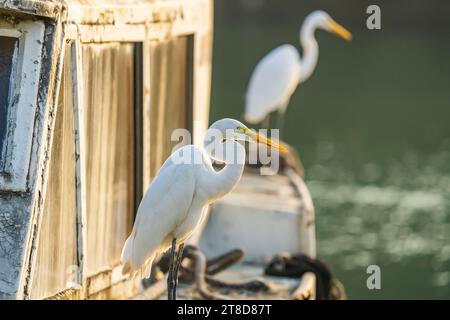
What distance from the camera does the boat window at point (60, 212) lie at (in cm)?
486

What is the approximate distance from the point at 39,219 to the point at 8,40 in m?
0.82

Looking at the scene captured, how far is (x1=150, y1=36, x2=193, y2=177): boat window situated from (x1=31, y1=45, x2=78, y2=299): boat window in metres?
1.43

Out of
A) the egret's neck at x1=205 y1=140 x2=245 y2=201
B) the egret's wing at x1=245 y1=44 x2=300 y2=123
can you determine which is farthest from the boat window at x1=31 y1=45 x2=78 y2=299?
the egret's wing at x1=245 y1=44 x2=300 y2=123

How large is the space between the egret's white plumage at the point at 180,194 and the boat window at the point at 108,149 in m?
0.40

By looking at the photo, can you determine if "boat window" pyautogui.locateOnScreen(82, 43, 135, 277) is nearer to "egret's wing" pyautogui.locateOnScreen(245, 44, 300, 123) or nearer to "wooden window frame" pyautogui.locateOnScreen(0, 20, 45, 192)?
"wooden window frame" pyautogui.locateOnScreen(0, 20, 45, 192)

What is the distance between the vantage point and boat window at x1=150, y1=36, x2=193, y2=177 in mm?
6500

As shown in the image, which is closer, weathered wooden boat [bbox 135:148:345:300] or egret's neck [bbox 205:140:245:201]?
egret's neck [bbox 205:140:245:201]

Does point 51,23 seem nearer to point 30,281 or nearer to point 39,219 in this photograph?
point 39,219

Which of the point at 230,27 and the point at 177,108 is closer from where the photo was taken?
the point at 177,108

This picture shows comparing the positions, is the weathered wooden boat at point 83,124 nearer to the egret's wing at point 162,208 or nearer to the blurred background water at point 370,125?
the egret's wing at point 162,208

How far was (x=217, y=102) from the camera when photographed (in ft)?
63.2

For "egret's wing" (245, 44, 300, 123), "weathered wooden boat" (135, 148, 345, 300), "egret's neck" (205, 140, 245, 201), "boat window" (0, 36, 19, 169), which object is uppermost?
"egret's wing" (245, 44, 300, 123)

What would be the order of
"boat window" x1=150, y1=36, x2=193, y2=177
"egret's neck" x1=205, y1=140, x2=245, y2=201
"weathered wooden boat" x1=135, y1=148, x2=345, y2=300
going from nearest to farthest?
"egret's neck" x1=205, y1=140, x2=245, y2=201
"boat window" x1=150, y1=36, x2=193, y2=177
"weathered wooden boat" x1=135, y1=148, x2=345, y2=300
